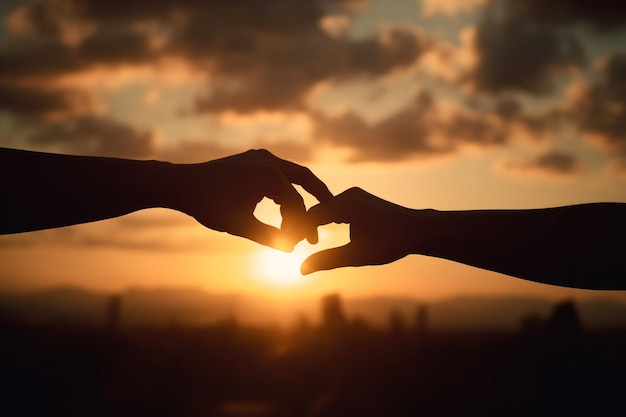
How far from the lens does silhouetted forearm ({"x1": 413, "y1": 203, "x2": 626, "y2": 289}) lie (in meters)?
6.18

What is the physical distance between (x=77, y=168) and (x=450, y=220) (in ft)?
12.1

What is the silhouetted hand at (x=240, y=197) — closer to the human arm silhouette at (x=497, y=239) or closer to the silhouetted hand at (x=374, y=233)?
the human arm silhouette at (x=497, y=239)

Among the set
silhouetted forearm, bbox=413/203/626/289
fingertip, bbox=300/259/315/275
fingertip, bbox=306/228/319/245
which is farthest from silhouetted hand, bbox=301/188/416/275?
fingertip, bbox=306/228/319/245

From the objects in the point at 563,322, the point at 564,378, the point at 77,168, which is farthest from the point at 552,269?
the point at 564,378

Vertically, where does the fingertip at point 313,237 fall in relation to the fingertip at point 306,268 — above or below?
above

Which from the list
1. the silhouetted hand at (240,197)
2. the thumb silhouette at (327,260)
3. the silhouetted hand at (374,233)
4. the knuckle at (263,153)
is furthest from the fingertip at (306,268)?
the knuckle at (263,153)

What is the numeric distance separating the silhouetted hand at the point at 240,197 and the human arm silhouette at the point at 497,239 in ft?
1.10

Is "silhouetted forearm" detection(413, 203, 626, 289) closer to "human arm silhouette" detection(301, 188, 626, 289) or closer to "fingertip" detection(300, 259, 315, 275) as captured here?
"human arm silhouette" detection(301, 188, 626, 289)

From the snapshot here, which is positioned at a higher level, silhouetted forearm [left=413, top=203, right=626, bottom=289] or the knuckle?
the knuckle

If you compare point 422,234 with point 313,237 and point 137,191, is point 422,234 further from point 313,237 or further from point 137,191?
point 137,191

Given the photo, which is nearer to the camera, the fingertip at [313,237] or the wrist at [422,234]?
the wrist at [422,234]

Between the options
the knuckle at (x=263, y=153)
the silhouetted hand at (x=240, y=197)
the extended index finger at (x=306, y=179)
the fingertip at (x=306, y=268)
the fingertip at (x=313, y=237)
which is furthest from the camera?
the extended index finger at (x=306, y=179)

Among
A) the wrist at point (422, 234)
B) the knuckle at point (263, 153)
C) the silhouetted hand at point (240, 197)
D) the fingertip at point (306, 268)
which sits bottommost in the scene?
the fingertip at point (306, 268)

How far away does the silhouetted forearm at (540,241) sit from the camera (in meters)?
6.18
